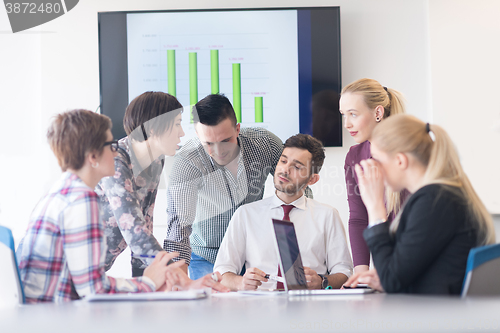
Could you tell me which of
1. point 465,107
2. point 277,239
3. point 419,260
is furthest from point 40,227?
point 465,107

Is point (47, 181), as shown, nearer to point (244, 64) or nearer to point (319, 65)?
point (244, 64)

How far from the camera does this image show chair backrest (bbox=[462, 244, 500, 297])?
3.43ft

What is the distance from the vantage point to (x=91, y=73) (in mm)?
2920

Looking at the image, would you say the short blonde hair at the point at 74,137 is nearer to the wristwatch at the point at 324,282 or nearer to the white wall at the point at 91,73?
the wristwatch at the point at 324,282

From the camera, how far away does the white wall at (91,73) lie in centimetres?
290

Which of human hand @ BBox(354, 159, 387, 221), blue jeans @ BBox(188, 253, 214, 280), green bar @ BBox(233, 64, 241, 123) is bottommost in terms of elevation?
blue jeans @ BBox(188, 253, 214, 280)

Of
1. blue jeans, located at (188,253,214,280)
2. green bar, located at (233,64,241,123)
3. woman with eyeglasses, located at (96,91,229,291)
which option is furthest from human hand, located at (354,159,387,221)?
green bar, located at (233,64,241,123)

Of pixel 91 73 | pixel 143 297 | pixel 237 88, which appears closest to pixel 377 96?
pixel 237 88

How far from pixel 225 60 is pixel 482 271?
216 centimetres

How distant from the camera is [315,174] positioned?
7.08 feet

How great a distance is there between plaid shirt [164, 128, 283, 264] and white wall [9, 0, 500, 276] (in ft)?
2.22

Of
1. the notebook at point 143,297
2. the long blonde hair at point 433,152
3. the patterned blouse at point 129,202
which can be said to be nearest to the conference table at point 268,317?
the notebook at point 143,297

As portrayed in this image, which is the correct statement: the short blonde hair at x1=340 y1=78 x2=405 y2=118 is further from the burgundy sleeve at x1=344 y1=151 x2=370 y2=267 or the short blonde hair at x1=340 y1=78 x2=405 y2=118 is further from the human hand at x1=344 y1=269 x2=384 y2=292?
the human hand at x1=344 y1=269 x2=384 y2=292

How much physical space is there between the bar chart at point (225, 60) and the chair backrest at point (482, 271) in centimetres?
187
